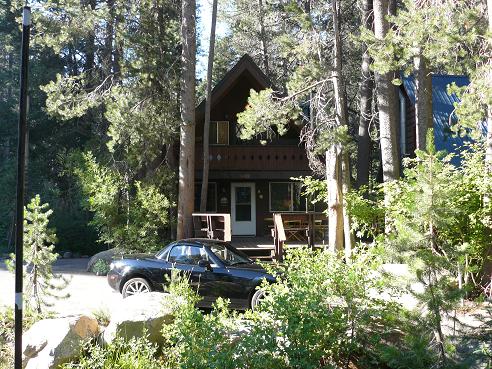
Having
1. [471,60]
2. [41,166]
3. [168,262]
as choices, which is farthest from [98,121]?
[471,60]

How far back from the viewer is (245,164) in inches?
853

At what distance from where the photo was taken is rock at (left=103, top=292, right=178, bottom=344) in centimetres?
680

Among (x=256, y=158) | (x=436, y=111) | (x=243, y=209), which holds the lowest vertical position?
(x=243, y=209)

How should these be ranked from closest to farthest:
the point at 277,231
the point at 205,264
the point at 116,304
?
the point at 116,304
the point at 205,264
the point at 277,231

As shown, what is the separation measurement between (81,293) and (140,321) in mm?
7247

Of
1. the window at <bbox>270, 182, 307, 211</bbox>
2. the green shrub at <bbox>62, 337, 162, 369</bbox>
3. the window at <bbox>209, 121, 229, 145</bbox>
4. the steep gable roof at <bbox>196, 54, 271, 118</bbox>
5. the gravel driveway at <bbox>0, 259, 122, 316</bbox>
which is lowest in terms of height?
the gravel driveway at <bbox>0, 259, 122, 316</bbox>

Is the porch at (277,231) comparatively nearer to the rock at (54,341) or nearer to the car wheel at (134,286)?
the car wheel at (134,286)

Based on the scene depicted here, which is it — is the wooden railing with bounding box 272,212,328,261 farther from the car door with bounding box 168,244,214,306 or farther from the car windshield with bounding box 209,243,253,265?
the car door with bounding box 168,244,214,306

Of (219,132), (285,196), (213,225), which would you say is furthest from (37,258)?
(285,196)

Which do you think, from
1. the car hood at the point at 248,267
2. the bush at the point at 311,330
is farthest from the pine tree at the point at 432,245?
the car hood at the point at 248,267

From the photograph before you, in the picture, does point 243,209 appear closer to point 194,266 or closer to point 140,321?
point 194,266

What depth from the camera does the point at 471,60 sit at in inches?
401

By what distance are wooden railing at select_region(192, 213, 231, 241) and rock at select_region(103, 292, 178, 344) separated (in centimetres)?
899

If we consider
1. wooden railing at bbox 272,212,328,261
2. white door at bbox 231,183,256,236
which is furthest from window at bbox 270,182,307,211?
wooden railing at bbox 272,212,328,261
